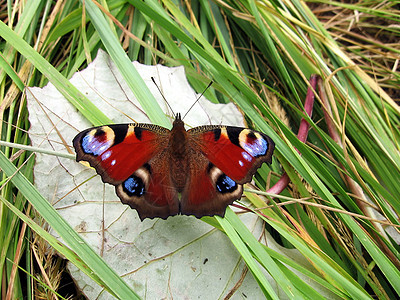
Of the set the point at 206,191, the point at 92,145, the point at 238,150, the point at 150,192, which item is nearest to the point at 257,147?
the point at 238,150

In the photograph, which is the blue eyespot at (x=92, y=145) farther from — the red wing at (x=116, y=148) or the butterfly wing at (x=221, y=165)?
the butterfly wing at (x=221, y=165)

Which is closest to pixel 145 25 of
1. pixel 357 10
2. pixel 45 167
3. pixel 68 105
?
pixel 68 105

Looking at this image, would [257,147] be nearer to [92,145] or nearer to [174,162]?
[174,162]

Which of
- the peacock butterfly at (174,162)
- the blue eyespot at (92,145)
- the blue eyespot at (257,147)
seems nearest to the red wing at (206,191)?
the peacock butterfly at (174,162)

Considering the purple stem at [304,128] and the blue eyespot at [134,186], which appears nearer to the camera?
the blue eyespot at [134,186]

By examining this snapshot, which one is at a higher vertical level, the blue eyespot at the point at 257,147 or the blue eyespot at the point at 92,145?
the blue eyespot at the point at 92,145

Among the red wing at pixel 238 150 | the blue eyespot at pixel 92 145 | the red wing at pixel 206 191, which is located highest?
the blue eyespot at pixel 92 145

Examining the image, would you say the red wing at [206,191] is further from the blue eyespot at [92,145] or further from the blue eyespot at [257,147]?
the blue eyespot at [92,145]
